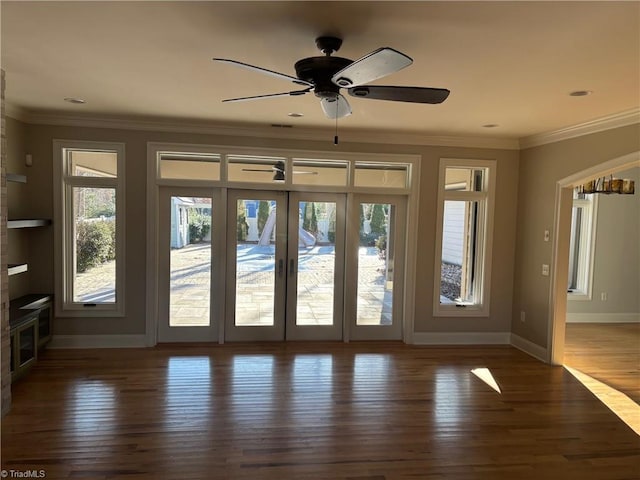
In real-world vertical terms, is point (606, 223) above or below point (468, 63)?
below

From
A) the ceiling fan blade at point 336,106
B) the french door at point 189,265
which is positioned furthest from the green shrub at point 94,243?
the ceiling fan blade at point 336,106

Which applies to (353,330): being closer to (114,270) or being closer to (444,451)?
(444,451)

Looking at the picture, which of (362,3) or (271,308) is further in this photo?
(271,308)

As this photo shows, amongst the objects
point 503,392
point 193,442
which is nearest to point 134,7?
point 193,442

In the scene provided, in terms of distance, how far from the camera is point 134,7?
2.15 m

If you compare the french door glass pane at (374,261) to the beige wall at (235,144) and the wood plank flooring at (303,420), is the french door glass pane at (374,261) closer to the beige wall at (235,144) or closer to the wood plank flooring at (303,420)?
the beige wall at (235,144)

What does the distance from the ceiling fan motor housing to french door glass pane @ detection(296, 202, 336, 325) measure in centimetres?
298

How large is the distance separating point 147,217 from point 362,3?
3.83 m

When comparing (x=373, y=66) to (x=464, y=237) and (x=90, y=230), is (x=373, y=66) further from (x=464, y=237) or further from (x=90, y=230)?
(x=90, y=230)

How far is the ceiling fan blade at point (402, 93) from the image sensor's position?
2379mm

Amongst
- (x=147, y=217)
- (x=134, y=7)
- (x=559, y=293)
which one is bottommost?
(x=559, y=293)

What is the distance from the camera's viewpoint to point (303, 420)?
3.37m

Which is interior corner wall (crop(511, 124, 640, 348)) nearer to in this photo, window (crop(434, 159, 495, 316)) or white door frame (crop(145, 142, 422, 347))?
window (crop(434, 159, 495, 316))

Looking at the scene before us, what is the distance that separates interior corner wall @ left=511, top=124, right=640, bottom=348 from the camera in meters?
4.51
